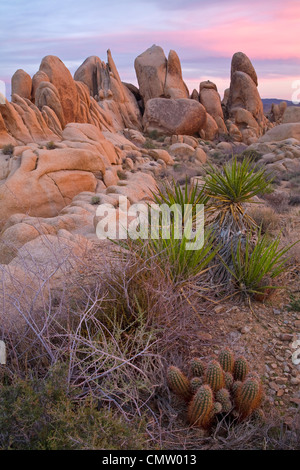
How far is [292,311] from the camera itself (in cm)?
471

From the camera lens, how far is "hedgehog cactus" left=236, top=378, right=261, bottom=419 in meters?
2.92

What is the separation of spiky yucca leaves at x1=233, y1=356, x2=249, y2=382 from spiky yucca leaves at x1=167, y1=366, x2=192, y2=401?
47cm

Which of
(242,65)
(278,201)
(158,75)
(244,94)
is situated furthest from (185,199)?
(242,65)

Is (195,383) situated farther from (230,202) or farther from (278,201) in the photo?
(278,201)

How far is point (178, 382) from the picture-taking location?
→ 3.03 m

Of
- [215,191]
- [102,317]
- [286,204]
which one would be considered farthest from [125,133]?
[102,317]

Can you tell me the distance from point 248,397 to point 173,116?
107ft

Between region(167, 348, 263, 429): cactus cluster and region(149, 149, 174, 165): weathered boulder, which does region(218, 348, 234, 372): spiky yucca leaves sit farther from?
region(149, 149, 174, 165): weathered boulder

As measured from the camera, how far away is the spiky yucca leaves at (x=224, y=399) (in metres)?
2.94

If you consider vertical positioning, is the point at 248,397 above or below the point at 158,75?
below

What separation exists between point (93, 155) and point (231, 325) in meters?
10.1

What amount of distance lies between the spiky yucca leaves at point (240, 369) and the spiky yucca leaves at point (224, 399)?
0.37 m

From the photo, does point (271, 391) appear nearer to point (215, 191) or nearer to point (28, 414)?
point (28, 414)

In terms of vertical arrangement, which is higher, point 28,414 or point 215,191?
point 215,191
